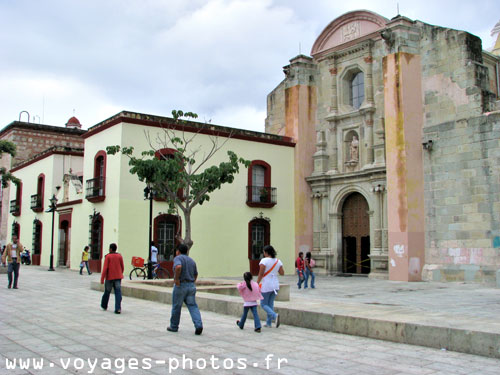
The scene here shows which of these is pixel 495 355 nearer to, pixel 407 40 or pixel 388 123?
pixel 388 123

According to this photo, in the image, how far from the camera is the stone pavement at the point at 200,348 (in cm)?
609

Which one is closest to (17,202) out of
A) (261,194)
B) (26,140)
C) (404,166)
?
(26,140)

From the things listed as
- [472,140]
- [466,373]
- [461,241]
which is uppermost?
[472,140]

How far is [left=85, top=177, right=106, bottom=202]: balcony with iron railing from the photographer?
22.6 meters

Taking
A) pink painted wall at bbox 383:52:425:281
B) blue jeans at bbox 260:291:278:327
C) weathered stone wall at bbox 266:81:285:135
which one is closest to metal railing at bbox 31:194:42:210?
weathered stone wall at bbox 266:81:285:135

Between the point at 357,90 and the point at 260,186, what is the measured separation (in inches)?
256

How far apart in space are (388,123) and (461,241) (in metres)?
5.41

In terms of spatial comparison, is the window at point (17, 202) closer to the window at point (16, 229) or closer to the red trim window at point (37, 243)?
the window at point (16, 229)

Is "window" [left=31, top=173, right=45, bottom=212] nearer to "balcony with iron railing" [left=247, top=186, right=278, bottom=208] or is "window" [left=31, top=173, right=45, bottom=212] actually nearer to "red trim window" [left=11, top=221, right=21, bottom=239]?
"red trim window" [left=11, top=221, right=21, bottom=239]

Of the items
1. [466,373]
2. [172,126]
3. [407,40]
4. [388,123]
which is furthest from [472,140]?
[466,373]

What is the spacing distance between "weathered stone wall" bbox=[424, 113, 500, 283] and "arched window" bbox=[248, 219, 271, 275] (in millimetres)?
7656

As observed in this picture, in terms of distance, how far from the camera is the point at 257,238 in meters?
25.4

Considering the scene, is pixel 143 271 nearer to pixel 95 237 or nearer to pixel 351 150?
pixel 95 237

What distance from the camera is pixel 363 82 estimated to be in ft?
83.4
